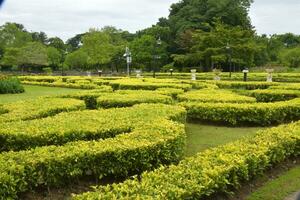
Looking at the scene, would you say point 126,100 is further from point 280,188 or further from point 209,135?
point 280,188

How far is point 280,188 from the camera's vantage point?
19.5 feet

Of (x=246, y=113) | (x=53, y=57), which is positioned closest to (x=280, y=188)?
(x=246, y=113)

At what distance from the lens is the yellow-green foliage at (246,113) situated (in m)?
10.4

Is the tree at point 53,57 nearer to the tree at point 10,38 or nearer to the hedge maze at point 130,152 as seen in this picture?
the tree at point 10,38

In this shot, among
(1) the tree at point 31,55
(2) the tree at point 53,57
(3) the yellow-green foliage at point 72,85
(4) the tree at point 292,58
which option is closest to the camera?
(3) the yellow-green foliage at point 72,85

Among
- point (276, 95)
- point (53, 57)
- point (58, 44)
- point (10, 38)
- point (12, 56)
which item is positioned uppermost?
point (10, 38)

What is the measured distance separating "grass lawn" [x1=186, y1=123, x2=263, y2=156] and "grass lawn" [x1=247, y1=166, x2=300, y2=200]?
1723mm

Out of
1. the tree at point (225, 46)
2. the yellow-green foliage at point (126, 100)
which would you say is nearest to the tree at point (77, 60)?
the tree at point (225, 46)

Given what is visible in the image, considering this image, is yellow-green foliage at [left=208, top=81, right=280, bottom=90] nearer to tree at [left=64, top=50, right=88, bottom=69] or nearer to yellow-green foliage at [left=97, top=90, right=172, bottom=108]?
yellow-green foliage at [left=97, top=90, right=172, bottom=108]

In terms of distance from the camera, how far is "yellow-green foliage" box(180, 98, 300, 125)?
10.4 m

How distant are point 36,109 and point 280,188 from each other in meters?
5.55

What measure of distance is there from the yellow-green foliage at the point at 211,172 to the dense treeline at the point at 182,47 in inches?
1399

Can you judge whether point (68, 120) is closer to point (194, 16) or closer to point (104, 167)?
point (104, 167)

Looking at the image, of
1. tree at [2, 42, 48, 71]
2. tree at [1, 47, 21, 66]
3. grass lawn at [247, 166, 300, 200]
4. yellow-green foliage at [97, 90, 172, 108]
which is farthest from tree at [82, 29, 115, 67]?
grass lawn at [247, 166, 300, 200]
